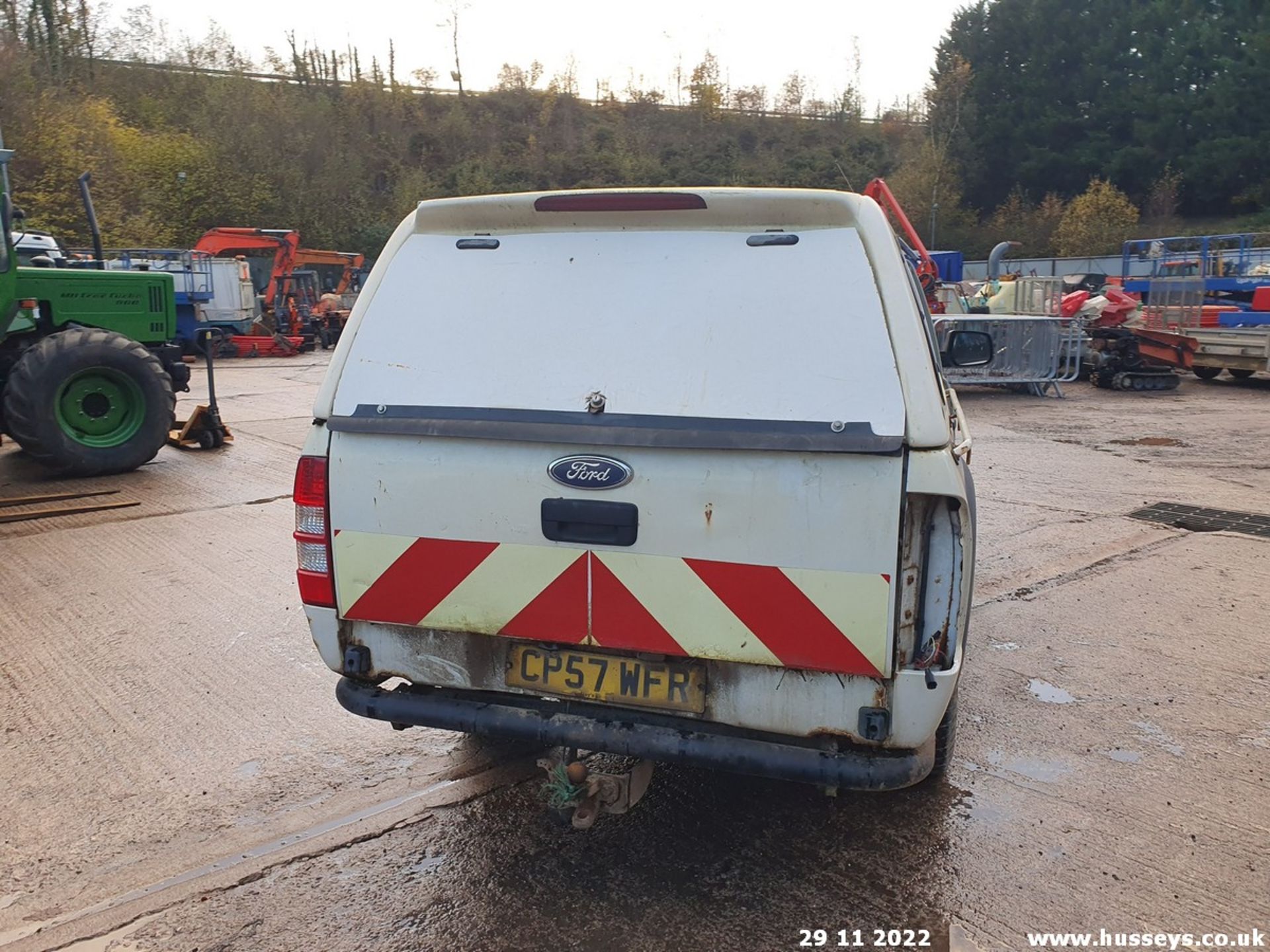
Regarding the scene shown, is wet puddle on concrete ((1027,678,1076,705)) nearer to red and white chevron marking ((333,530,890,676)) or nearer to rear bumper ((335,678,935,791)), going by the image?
rear bumper ((335,678,935,791))

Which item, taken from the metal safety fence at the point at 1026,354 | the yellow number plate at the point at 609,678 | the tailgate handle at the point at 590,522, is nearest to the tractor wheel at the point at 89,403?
the yellow number plate at the point at 609,678

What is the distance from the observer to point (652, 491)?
2727mm

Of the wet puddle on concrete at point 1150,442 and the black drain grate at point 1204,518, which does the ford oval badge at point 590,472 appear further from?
the wet puddle on concrete at point 1150,442

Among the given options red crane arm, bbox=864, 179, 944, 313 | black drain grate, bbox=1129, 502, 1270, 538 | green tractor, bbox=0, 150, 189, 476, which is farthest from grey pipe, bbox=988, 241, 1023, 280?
green tractor, bbox=0, 150, 189, 476

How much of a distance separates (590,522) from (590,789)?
0.88 metres

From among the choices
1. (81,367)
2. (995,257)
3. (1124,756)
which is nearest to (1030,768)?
(1124,756)

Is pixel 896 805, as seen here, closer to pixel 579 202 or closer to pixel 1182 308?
pixel 579 202

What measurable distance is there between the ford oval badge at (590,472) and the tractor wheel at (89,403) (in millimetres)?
7543

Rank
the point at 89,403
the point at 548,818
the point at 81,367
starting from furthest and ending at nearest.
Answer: the point at 89,403, the point at 81,367, the point at 548,818

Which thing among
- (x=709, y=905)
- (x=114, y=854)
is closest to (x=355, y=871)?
(x=114, y=854)

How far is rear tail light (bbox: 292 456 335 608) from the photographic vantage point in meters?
3.05

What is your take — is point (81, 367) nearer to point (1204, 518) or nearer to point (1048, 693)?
point (1048, 693)

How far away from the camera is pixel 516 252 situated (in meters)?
3.19

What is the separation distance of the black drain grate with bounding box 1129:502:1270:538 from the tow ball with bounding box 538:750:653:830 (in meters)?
6.20
